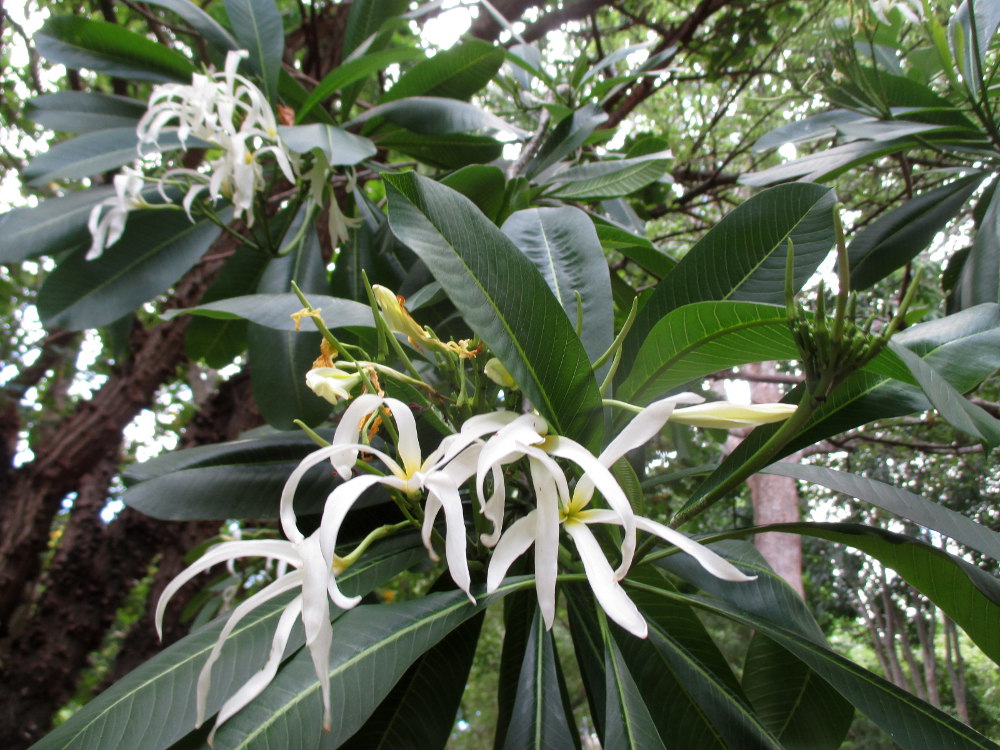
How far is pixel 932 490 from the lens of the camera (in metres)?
1.90

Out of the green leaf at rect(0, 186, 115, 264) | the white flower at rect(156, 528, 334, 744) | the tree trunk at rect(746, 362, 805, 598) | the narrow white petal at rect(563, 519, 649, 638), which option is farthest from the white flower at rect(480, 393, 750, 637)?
the tree trunk at rect(746, 362, 805, 598)

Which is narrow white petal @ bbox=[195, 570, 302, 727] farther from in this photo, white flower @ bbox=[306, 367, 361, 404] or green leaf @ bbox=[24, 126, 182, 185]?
green leaf @ bbox=[24, 126, 182, 185]

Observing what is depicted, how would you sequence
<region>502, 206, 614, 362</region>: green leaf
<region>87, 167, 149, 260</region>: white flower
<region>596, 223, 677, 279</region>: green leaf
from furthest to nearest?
<region>87, 167, 149, 260</region>: white flower, <region>596, 223, 677, 279</region>: green leaf, <region>502, 206, 614, 362</region>: green leaf

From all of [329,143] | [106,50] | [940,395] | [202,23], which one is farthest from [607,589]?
[106,50]

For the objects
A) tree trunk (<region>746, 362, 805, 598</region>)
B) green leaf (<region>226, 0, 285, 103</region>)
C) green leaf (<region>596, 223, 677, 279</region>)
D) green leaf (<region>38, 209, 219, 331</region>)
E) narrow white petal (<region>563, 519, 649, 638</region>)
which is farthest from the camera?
tree trunk (<region>746, 362, 805, 598</region>)

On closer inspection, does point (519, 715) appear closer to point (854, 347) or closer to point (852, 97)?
point (854, 347)

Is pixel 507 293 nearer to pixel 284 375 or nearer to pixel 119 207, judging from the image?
pixel 284 375

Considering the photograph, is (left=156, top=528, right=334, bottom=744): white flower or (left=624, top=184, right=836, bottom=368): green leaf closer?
(left=156, top=528, right=334, bottom=744): white flower

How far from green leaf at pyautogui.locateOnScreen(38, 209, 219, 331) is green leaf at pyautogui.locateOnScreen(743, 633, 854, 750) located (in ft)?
4.27

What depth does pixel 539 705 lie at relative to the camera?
2.20 ft

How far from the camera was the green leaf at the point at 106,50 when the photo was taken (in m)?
1.44

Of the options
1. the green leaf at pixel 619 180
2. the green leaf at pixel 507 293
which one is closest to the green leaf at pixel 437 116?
the green leaf at pixel 619 180

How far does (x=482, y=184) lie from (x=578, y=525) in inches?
29.1

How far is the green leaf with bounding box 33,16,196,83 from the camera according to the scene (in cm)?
144
